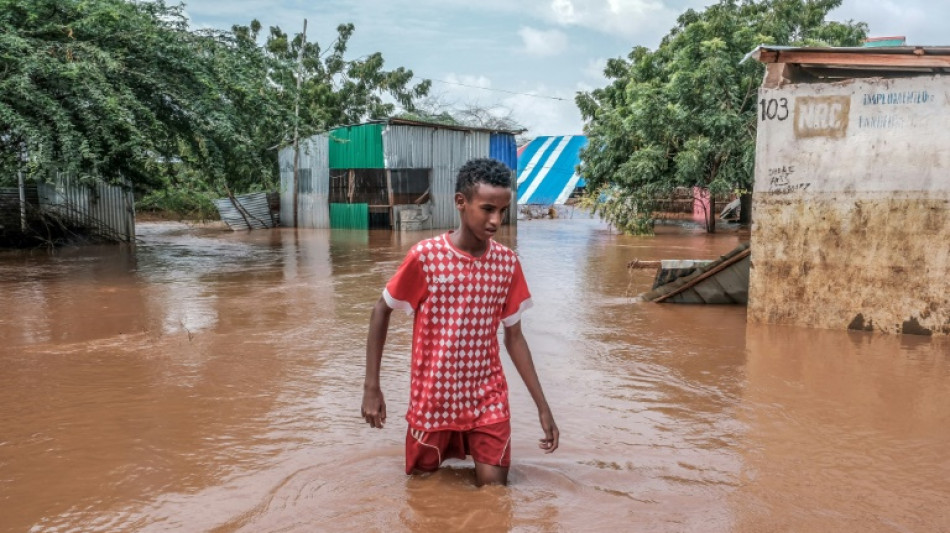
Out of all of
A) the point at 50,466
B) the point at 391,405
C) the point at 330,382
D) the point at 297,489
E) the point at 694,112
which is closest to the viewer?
the point at 297,489

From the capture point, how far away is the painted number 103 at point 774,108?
22.0 ft

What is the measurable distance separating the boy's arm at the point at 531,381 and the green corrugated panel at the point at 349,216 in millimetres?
21336

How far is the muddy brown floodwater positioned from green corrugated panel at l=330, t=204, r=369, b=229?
1568 centimetres

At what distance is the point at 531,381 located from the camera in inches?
119

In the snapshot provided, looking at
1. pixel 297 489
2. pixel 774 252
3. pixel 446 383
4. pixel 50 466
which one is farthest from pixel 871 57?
pixel 50 466

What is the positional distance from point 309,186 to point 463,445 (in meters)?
23.6

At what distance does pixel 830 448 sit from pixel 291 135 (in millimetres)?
12175

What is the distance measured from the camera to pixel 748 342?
20.9 feet

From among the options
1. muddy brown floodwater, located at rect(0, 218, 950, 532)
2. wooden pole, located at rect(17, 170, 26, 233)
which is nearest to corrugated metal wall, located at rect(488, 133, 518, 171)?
wooden pole, located at rect(17, 170, 26, 233)

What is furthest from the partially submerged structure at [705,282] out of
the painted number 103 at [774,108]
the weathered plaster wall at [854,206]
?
the painted number 103 at [774,108]

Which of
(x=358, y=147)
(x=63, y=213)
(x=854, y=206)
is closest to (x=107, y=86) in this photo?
(x=63, y=213)

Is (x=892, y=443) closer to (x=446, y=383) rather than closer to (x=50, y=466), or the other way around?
(x=446, y=383)

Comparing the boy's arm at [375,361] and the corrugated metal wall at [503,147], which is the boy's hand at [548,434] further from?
the corrugated metal wall at [503,147]

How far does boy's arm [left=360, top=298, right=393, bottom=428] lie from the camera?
9.40 ft
